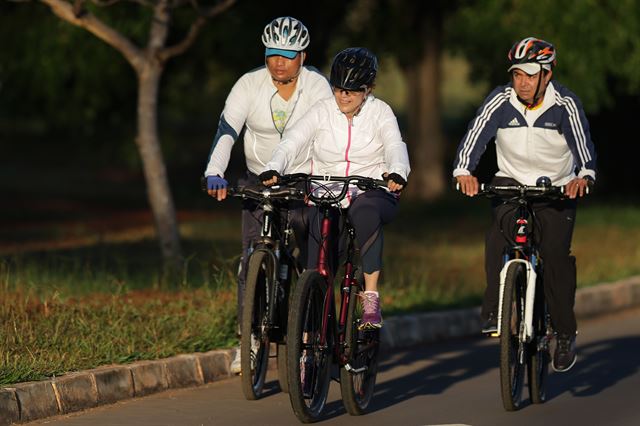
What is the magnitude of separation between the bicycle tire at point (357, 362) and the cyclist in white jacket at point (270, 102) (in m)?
0.63

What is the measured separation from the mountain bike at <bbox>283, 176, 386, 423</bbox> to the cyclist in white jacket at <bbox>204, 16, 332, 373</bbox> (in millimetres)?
568

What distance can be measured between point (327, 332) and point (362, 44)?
17760 millimetres

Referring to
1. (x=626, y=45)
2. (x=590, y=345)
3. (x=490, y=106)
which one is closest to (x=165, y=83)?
(x=626, y=45)

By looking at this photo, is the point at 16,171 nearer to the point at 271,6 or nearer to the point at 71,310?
the point at 271,6

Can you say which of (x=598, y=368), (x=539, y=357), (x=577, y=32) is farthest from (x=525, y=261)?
(x=577, y=32)

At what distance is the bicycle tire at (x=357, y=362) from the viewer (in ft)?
26.9

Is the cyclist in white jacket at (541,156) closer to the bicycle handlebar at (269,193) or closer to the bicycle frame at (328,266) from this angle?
the bicycle frame at (328,266)

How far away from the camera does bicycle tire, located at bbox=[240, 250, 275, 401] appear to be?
26.2 ft

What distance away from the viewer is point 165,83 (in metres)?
Result: 24.2

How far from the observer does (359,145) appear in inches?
329

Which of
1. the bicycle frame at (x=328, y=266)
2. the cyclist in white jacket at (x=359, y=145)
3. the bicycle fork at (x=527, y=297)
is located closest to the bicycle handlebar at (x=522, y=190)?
the bicycle fork at (x=527, y=297)

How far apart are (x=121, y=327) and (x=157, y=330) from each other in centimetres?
25

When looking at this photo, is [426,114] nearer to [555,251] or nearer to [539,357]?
[555,251]

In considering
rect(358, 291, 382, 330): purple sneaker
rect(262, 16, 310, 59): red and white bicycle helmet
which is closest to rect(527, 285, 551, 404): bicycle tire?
rect(358, 291, 382, 330): purple sneaker
